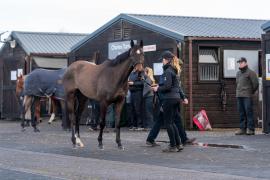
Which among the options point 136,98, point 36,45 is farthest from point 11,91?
point 136,98

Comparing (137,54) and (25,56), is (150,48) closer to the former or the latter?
(137,54)

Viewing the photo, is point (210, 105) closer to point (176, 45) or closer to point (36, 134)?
point (176, 45)

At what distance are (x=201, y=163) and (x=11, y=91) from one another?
838 inches

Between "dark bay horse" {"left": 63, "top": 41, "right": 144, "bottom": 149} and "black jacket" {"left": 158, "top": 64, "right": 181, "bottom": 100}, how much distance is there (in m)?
0.91

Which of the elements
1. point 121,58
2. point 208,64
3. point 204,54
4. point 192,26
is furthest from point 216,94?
point 121,58

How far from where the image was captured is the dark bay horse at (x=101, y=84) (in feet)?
53.3

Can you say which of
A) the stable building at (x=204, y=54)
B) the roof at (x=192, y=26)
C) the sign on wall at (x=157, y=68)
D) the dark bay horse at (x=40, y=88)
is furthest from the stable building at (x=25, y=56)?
the sign on wall at (x=157, y=68)

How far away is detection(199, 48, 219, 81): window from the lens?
2389cm

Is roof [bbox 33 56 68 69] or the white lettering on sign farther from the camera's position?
roof [bbox 33 56 68 69]

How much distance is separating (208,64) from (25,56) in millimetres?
10905

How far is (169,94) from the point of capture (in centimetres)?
1511

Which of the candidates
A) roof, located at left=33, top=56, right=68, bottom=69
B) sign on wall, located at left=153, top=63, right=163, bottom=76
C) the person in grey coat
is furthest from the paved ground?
roof, located at left=33, top=56, right=68, bottom=69

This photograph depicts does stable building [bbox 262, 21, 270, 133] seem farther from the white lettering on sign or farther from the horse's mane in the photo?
the horse's mane

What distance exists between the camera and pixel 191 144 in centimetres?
1702
